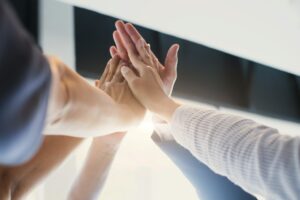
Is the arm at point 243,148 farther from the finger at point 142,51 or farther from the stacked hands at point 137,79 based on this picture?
the finger at point 142,51

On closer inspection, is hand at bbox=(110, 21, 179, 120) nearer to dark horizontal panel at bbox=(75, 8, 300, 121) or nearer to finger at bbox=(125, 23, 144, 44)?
finger at bbox=(125, 23, 144, 44)

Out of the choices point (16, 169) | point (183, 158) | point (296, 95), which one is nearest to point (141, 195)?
point (183, 158)

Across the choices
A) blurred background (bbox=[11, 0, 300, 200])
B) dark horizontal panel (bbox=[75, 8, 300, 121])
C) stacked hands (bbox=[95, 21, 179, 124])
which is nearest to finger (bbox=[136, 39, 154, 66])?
stacked hands (bbox=[95, 21, 179, 124])

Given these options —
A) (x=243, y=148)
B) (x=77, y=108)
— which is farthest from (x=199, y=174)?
(x=77, y=108)

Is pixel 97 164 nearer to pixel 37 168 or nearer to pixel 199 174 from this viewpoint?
pixel 37 168

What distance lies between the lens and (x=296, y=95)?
2.33m

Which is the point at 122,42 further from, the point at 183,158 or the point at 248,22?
the point at 248,22

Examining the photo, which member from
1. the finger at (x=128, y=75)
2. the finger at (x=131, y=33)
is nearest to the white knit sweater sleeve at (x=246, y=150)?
the finger at (x=128, y=75)

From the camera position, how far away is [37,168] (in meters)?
0.74

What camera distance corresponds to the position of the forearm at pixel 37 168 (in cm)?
70

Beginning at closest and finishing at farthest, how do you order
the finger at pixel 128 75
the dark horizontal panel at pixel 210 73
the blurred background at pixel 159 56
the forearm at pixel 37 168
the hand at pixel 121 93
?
the forearm at pixel 37 168 < the hand at pixel 121 93 < the finger at pixel 128 75 < the blurred background at pixel 159 56 < the dark horizontal panel at pixel 210 73

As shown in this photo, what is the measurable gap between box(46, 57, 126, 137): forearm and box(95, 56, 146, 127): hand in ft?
0.28

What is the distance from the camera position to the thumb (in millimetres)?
923

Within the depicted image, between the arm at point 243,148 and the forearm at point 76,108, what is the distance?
16 centimetres
